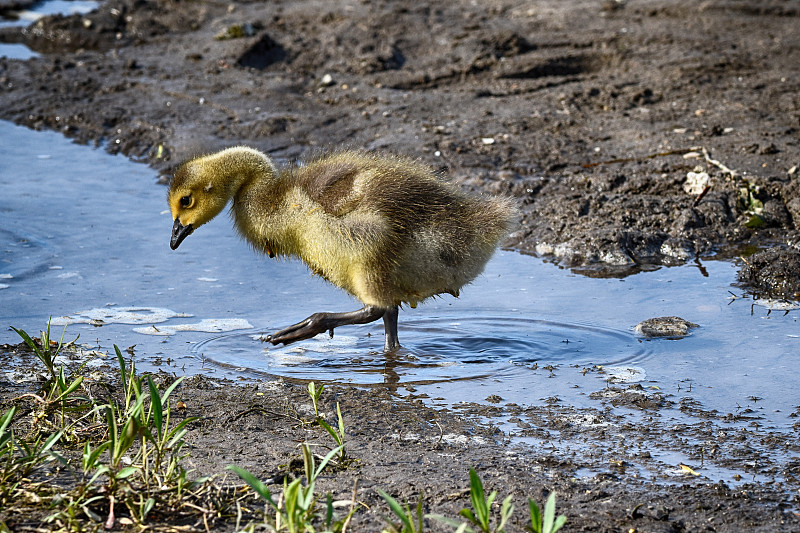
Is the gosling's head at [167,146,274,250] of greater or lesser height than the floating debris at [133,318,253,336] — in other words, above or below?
above

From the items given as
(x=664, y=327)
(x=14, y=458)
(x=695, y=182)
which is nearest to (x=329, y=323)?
(x=664, y=327)

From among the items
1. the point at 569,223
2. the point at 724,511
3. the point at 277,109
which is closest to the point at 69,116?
the point at 277,109

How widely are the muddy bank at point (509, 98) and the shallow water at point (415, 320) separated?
2.47ft

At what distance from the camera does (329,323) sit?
18.8 feet

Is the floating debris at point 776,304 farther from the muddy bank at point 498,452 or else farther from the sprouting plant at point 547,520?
the sprouting plant at point 547,520

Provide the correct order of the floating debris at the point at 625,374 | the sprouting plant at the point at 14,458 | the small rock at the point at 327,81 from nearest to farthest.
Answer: the sprouting plant at the point at 14,458 → the floating debris at the point at 625,374 → the small rock at the point at 327,81

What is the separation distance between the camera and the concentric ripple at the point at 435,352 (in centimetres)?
563

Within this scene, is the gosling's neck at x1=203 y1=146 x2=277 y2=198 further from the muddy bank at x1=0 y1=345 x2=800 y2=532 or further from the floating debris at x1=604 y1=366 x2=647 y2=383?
the floating debris at x1=604 y1=366 x2=647 y2=383

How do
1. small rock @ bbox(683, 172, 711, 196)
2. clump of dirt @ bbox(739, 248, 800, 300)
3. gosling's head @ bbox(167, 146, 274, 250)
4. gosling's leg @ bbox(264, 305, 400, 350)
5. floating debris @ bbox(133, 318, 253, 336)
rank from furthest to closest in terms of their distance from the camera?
small rock @ bbox(683, 172, 711, 196), clump of dirt @ bbox(739, 248, 800, 300), floating debris @ bbox(133, 318, 253, 336), gosling's head @ bbox(167, 146, 274, 250), gosling's leg @ bbox(264, 305, 400, 350)

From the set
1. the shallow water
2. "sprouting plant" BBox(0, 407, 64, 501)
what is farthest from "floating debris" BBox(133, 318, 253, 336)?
"sprouting plant" BBox(0, 407, 64, 501)

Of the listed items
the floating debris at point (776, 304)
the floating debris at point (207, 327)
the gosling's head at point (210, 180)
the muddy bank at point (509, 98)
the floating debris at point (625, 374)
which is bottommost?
the floating debris at point (207, 327)

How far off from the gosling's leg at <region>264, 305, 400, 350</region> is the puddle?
360 inches

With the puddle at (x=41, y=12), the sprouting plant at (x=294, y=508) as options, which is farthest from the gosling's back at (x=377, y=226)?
the puddle at (x=41, y=12)

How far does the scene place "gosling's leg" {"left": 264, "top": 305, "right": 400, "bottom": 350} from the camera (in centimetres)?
566
